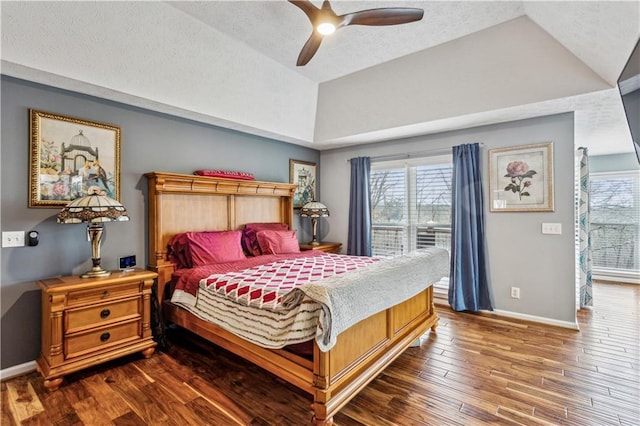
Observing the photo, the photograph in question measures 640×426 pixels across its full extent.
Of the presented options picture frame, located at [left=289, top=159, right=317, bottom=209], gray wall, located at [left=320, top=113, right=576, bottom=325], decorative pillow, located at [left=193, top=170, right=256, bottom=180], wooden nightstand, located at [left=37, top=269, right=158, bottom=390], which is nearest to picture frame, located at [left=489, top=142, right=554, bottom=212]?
gray wall, located at [left=320, top=113, right=576, bottom=325]

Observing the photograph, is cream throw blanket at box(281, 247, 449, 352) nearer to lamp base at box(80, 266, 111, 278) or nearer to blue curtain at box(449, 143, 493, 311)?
blue curtain at box(449, 143, 493, 311)

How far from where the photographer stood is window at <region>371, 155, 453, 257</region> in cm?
441

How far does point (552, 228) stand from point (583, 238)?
1.45 metres

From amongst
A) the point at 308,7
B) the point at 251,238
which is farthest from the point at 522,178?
the point at 251,238

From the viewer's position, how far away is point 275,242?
3.97 meters

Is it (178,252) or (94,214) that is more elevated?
(94,214)

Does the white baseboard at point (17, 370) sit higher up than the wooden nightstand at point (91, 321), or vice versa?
the wooden nightstand at point (91, 321)

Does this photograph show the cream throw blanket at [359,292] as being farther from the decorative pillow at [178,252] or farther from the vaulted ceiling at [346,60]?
the vaulted ceiling at [346,60]

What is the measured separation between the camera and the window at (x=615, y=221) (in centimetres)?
558

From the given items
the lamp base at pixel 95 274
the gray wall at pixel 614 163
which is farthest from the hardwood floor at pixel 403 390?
the gray wall at pixel 614 163

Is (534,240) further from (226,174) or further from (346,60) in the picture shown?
(226,174)

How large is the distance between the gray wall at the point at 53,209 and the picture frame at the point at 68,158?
0.19 feet

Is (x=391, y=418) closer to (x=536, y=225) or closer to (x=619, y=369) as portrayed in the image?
(x=619, y=369)

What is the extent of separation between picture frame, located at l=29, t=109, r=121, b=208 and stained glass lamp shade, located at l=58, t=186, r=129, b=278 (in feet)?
0.70
